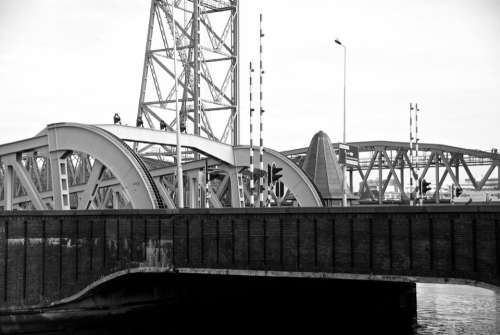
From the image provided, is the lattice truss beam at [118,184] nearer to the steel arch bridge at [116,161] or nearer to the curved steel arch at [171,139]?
the steel arch bridge at [116,161]

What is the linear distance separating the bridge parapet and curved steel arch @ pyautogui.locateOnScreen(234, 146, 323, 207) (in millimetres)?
14718

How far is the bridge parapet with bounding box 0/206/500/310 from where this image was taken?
2772 cm

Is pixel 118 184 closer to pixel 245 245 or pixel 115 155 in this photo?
pixel 115 155

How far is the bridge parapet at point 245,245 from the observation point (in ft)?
90.9

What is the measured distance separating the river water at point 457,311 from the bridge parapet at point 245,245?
5978mm

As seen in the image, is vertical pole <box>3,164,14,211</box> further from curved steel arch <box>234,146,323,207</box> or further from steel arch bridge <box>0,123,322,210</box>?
curved steel arch <box>234,146,323,207</box>

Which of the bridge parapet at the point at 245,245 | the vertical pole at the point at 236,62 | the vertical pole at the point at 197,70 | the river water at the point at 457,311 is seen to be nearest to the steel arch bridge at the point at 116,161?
the bridge parapet at the point at 245,245

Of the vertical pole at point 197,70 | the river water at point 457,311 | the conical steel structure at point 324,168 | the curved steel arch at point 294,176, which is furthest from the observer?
the vertical pole at point 197,70

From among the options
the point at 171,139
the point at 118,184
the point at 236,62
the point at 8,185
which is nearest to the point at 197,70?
the point at 236,62

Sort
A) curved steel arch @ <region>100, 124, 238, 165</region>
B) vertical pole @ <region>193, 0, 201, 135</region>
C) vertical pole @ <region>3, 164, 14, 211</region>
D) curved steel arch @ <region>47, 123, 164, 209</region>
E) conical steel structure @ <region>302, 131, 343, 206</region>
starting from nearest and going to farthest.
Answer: curved steel arch @ <region>47, 123, 164, 209</region>
curved steel arch @ <region>100, 124, 238, 165</region>
vertical pole @ <region>3, 164, 14, 211</region>
conical steel structure @ <region>302, 131, 343, 206</region>
vertical pole @ <region>193, 0, 201, 135</region>

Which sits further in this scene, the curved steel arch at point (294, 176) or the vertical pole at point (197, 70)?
the vertical pole at point (197, 70)

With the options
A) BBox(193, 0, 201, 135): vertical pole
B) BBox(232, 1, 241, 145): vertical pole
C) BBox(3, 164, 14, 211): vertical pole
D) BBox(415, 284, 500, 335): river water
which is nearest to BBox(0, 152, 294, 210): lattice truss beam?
BBox(3, 164, 14, 211): vertical pole

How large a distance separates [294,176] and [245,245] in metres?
17.5

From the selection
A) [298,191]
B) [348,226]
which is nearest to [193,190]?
[298,191]
